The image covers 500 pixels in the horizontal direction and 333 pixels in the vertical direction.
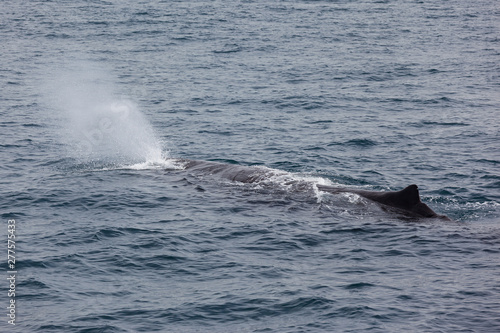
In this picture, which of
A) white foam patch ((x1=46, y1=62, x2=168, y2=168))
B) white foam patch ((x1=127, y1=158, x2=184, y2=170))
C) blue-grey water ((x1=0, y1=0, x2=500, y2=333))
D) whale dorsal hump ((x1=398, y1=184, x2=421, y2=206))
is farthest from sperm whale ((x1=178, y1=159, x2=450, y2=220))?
white foam patch ((x1=46, y1=62, x2=168, y2=168))

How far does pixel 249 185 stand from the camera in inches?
1039

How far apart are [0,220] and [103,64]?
31382 millimetres

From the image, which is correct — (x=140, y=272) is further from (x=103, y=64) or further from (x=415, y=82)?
(x=103, y=64)

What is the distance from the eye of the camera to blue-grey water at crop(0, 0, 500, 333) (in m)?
17.0

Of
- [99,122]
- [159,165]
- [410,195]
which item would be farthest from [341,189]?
[99,122]

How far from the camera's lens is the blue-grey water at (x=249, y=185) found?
1698 centimetres

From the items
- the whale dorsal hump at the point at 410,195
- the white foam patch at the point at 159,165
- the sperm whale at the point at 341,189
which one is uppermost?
the whale dorsal hump at the point at 410,195

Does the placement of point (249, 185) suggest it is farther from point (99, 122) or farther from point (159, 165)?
point (99, 122)

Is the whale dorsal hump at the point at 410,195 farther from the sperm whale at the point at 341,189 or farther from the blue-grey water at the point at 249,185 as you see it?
the blue-grey water at the point at 249,185

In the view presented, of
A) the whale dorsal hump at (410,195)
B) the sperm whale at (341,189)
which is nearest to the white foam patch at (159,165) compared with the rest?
the sperm whale at (341,189)

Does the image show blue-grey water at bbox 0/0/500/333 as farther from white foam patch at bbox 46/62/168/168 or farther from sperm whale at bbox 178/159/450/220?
sperm whale at bbox 178/159/450/220

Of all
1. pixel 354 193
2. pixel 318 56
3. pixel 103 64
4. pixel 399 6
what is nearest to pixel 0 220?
pixel 354 193

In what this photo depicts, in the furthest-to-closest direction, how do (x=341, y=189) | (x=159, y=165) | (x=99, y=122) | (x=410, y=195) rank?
(x=99, y=122) → (x=159, y=165) → (x=341, y=189) → (x=410, y=195)

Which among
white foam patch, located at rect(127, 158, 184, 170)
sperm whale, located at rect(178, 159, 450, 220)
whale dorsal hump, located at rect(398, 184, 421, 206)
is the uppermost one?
whale dorsal hump, located at rect(398, 184, 421, 206)
